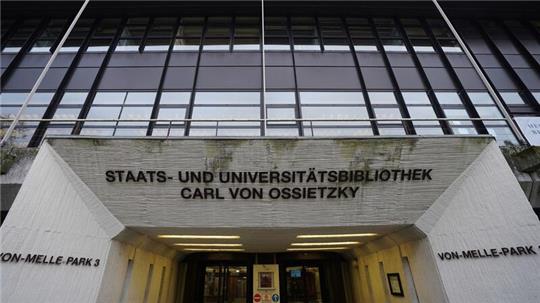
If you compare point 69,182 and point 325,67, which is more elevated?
point 325,67

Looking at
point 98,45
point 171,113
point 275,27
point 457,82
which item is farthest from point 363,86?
point 98,45

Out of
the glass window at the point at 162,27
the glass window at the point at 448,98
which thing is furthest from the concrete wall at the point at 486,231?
the glass window at the point at 162,27

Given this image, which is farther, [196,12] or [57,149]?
[196,12]

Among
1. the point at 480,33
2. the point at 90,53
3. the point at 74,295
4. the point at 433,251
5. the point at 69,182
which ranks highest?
the point at 480,33

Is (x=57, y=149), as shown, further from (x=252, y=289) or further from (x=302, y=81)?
(x=252, y=289)

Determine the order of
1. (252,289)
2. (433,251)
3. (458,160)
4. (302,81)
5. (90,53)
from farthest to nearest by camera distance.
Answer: (252,289)
(90,53)
(302,81)
(458,160)
(433,251)

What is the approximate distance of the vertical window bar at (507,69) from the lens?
375 inches

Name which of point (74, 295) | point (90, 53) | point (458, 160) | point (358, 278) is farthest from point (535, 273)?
point (90, 53)

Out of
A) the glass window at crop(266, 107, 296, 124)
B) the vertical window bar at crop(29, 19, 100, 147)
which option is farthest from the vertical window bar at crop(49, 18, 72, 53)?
the glass window at crop(266, 107, 296, 124)

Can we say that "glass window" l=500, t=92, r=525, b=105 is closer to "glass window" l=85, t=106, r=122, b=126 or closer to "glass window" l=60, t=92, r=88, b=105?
"glass window" l=85, t=106, r=122, b=126

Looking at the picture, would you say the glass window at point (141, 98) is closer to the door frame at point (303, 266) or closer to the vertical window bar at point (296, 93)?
the vertical window bar at point (296, 93)

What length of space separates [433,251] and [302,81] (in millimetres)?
6797

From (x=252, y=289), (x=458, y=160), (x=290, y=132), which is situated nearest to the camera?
(x=458, y=160)

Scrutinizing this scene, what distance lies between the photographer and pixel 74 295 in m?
5.24
